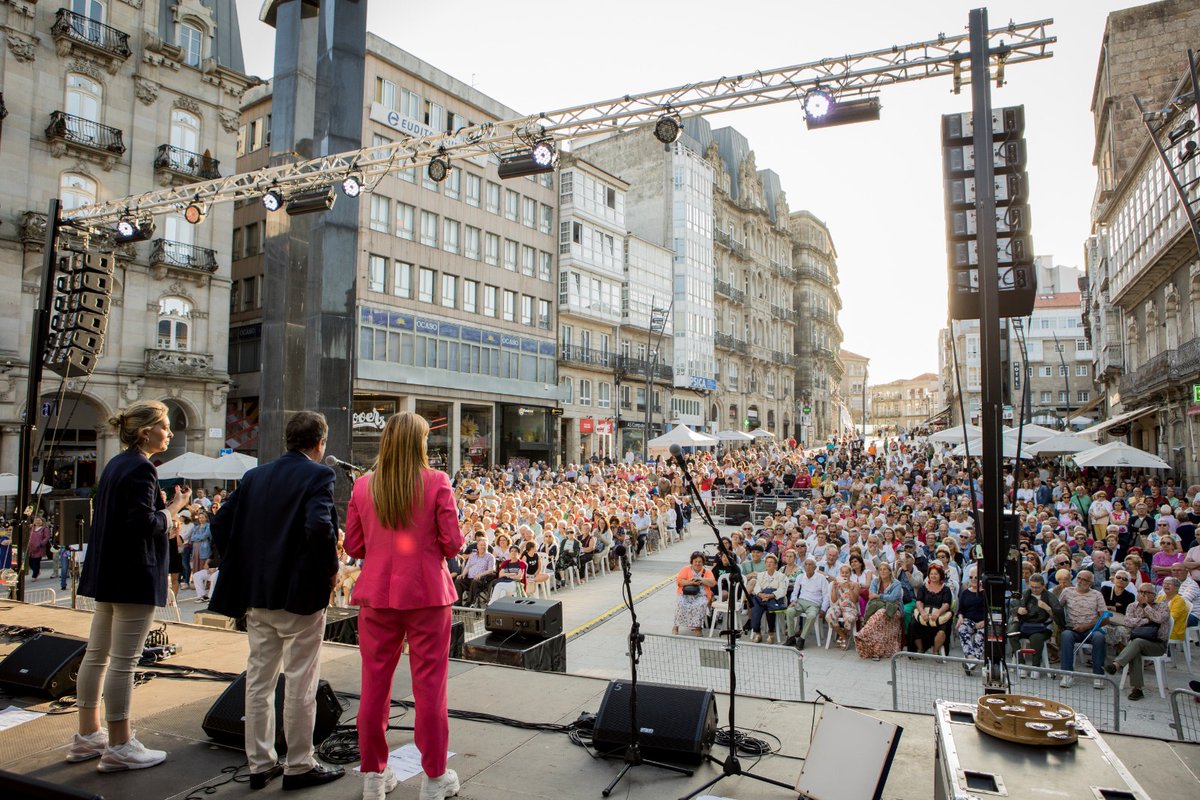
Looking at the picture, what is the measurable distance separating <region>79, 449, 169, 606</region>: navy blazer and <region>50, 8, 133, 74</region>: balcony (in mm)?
26333

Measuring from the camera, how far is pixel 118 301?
24500 millimetres

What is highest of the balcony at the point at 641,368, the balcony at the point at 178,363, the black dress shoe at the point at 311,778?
the balcony at the point at 641,368

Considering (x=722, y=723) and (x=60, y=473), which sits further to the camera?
(x=60, y=473)

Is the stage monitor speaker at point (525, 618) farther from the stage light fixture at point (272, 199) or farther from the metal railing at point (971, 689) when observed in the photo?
the stage light fixture at point (272, 199)

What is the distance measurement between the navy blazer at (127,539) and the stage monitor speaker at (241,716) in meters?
0.72

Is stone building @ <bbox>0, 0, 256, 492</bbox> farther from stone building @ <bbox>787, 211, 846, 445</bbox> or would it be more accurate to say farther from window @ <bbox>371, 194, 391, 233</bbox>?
stone building @ <bbox>787, 211, 846, 445</bbox>

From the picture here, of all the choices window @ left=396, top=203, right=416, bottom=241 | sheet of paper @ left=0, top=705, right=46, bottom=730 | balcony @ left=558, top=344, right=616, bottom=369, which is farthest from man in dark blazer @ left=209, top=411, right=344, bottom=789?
balcony @ left=558, top=344, right=616, bottom=369

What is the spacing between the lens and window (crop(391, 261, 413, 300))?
1238 inches

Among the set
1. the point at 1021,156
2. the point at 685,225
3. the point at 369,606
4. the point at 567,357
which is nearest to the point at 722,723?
the point at 369,606

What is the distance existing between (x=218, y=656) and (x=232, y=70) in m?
27.9

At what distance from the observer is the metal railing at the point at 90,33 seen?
74.7 ft

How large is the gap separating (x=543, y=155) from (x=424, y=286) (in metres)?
23.4

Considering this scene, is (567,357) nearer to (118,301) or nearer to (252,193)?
(118,301)

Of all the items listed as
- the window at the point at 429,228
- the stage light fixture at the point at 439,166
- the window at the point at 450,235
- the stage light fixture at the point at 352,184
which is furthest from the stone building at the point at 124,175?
the stage light fixture at the point at 439,166
